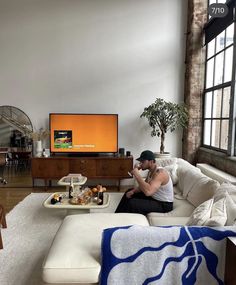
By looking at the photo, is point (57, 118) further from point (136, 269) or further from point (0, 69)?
point (136, 269)

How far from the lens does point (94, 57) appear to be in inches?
198

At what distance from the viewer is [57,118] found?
193 inches

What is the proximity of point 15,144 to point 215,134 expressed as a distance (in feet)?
13.3

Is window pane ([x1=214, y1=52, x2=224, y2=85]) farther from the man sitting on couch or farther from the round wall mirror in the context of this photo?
the round wall mirror

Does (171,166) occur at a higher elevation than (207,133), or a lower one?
lower

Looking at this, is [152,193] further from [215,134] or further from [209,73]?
[209,73]

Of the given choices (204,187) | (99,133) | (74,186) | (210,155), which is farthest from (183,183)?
(99,133)

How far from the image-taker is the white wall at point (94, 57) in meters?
4.94

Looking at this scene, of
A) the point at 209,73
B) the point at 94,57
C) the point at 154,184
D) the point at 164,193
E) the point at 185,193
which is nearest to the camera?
the point at 154,184

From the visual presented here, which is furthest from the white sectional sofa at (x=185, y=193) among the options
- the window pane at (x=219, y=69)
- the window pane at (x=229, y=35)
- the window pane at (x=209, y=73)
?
the window pane at (x=229, y=35)

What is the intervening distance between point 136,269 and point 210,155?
3.23 metres

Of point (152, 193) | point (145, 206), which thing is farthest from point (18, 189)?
point (152, 193)

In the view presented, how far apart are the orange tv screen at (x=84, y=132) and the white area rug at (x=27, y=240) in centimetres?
124

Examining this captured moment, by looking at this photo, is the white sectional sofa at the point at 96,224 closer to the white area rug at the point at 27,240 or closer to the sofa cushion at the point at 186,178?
the sofa cushion at the point at 186,178
